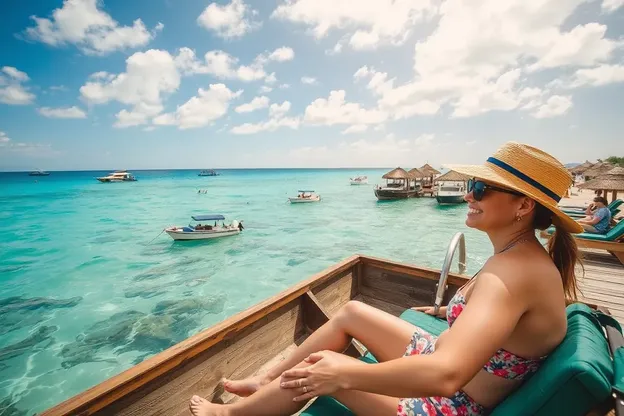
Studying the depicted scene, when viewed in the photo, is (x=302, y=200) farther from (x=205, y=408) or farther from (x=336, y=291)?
(x=205, y=408)

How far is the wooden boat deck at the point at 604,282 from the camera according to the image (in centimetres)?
473

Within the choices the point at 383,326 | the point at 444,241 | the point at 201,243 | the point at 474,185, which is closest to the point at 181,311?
the point at 201,243

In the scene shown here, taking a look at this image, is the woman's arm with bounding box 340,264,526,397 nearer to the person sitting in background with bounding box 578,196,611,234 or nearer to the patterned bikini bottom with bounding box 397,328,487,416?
the patterned bikini bottom with bounding box 397,328,487,416

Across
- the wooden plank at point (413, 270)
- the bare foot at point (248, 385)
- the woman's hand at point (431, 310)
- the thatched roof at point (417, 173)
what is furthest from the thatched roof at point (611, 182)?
the thatched roof at point (417, 173)

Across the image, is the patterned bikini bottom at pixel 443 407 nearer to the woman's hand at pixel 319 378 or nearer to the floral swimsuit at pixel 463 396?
the floral swimsuit at pixel 463 396

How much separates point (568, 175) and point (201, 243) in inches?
794

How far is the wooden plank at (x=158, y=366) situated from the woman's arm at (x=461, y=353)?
5.17ft

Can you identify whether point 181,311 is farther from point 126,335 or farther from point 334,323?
point 334,323

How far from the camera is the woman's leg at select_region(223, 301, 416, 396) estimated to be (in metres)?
1.84

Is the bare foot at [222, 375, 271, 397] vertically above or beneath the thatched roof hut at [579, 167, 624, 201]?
beneath

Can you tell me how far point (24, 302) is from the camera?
12016mm

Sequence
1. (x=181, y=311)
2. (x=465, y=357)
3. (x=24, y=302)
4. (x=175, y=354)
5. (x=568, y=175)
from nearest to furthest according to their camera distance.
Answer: (x=465, y=357) → (x=568, y=175) → (x=175, y=354) → (x=181, y=311) → (x=24, y=302)

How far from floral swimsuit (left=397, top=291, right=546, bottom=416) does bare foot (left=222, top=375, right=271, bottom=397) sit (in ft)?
3.35

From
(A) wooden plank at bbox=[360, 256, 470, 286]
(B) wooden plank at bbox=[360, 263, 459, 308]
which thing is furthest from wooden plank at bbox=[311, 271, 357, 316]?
(A) wooden plank at bbox=[360, 256, 470, 286]
